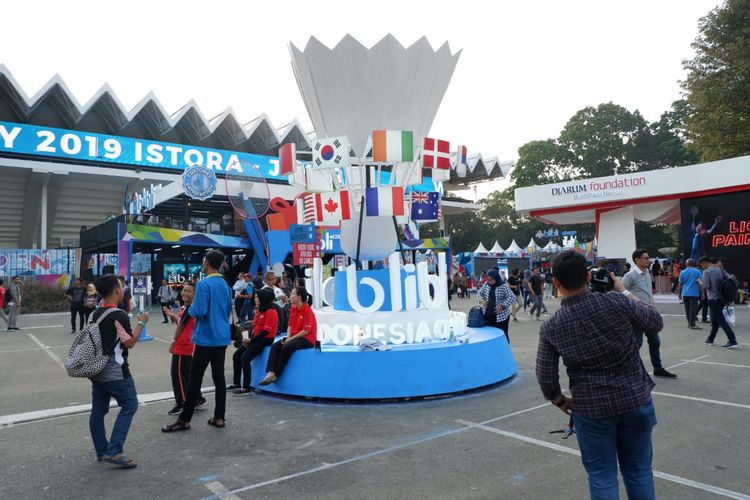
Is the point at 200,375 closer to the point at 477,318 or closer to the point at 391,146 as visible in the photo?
the point at 391,146

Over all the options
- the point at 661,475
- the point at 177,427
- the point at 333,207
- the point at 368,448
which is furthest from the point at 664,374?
the point at 177,427

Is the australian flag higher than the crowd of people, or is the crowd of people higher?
the australian flag

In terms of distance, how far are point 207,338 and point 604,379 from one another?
374 centimetres

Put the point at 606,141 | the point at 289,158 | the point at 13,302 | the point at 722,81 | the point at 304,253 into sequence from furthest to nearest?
the point at 606,141
the point at 722,81
the point at 304,253
the point at 13,302
the point at 289,158

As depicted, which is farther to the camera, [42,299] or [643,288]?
[42,299]

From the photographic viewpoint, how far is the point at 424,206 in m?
8.69

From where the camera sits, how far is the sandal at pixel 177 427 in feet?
16.2

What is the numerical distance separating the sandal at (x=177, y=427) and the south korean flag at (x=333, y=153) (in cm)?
421

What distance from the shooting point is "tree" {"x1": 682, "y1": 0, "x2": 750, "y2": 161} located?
23.3 m

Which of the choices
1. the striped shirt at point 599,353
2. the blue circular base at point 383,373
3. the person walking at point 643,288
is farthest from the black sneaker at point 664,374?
the striped shirt at point 599,353

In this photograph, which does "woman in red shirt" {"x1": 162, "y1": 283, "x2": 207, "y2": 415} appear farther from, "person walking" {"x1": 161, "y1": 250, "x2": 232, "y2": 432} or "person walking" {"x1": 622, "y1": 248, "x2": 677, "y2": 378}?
"person walking" {"x1": 622, "y1": 248, "x2": 677, "y2": 378}

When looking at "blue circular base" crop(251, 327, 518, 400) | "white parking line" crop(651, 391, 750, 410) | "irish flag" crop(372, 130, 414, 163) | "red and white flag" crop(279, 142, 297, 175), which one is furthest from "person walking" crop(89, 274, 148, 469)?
"white parking line" crop(651, 391, 750, 410)

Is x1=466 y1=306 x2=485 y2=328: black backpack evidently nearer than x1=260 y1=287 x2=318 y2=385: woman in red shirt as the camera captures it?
No

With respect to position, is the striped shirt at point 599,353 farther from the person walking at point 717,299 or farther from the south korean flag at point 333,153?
the person walking at point 717,299
